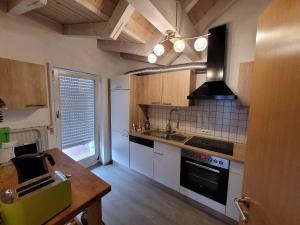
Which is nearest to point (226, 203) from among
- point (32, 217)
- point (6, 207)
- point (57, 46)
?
point (32, 217)

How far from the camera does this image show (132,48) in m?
2.41

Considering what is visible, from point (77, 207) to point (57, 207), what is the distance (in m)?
0.11

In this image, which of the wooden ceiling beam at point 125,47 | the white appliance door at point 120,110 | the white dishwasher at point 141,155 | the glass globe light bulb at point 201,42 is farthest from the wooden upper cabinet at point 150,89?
the glass globe light bulb at point 201,42

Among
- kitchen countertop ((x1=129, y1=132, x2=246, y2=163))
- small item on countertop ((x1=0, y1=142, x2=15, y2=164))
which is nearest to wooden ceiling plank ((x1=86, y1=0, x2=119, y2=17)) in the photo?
small item on countertop ((x1=0, y1=142, x2=15, y2=164))

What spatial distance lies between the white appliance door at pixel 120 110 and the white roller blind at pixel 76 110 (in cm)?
40

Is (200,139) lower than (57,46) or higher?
lower

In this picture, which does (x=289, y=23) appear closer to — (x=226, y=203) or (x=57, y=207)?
(x=57, y=207)

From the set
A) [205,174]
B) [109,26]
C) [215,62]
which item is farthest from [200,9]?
[205,174]

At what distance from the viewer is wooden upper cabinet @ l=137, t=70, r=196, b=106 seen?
7.52 feet

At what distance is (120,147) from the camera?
116 inches

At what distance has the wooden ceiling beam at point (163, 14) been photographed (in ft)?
3.99

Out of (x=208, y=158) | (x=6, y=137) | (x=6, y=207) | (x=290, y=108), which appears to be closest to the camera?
(x=290, y=108)

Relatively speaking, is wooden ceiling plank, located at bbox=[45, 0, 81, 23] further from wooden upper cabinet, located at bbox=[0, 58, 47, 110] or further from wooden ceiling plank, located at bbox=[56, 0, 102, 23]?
wooden upper cabinet, located at bbox=[0, 58, 47, 110]

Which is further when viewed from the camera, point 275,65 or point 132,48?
point 132,48
